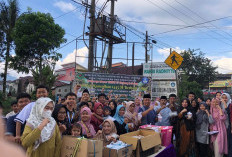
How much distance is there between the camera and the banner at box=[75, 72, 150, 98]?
9414 mm

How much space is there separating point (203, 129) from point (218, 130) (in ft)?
1.32

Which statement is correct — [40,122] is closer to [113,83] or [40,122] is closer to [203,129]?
[203,129]

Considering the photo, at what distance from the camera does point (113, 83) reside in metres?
9.79

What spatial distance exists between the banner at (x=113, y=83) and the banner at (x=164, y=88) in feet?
4.96

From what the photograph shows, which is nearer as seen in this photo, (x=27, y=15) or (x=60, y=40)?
(x=27, y=15)

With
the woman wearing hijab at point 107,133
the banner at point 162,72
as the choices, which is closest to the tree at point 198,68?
the banner at point 162,72

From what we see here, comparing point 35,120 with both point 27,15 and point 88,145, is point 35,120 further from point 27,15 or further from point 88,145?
point 27,15

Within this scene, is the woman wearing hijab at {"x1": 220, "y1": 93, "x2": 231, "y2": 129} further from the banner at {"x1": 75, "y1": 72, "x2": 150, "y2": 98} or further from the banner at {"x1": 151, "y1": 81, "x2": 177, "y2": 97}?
the banner at {"x1": 151, "y1": 81, "x2": 177, "y2": 97}

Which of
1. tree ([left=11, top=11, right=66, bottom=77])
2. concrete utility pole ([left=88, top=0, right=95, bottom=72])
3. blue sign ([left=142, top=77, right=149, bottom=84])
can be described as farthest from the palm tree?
blue sign ([left=142, top=77, right=149, bottom=84])

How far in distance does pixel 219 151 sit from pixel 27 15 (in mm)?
12362

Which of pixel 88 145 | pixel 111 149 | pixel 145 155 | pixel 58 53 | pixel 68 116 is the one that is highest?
pixel 58 53

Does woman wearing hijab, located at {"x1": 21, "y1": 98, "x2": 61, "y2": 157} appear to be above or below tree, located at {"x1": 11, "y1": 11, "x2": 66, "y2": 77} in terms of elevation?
below

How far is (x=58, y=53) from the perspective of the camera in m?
12.7

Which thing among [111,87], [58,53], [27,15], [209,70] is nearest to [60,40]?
[58,53]
